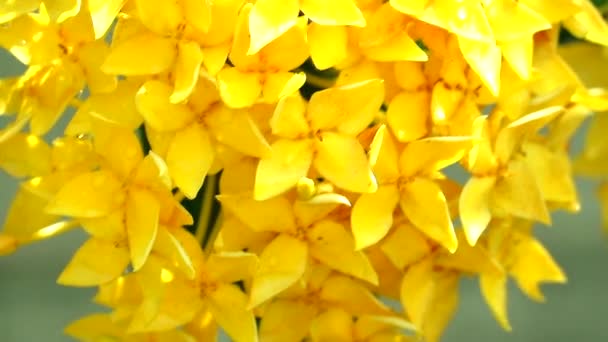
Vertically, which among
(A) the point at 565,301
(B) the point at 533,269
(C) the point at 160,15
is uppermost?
(C) the point at 160,15

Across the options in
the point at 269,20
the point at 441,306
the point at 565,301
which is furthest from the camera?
the point at 565,301

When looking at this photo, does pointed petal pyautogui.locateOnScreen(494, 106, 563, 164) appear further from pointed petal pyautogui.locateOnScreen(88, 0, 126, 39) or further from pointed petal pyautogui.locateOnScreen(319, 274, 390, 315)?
pointed petal pyautogui.locateOnScreen(88, 0, 126, 39)

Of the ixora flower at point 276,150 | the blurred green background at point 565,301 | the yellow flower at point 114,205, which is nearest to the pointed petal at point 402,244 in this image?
the ixora flower at point 276,150

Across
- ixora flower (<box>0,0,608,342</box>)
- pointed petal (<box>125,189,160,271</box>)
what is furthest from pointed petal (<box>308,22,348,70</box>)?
pointed petal (<box>125,189,160,271</box>)

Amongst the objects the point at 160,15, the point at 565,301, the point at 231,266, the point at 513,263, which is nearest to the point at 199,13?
the point at 160,15


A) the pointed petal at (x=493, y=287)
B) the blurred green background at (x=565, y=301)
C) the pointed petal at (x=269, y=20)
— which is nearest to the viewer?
the pointed petal at (x=269, y=20)

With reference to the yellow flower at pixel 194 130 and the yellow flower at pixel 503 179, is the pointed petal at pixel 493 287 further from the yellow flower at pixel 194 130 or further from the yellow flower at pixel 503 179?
the yellow flower at pixel 194 130

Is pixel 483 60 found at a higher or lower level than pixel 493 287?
higher

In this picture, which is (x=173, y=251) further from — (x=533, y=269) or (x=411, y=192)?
(x=533, y=269)
